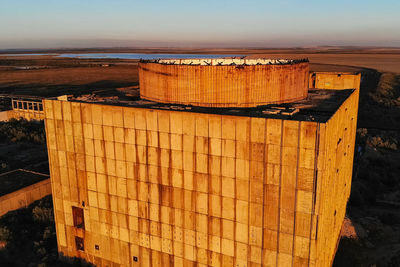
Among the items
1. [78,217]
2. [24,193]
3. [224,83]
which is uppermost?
[224,83]

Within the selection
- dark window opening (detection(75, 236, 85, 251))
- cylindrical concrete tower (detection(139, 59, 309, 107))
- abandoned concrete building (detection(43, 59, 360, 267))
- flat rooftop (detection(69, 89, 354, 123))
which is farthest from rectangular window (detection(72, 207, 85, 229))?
cylindrical concrete tower (detection(139, 59, 309, 107))

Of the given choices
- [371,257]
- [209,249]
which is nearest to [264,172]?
[209,249]

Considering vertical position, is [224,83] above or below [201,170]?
above

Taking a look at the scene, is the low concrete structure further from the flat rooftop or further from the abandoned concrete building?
the flat rooftop

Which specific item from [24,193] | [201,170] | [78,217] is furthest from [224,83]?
[24,193]

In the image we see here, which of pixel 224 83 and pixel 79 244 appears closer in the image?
pixel 224 83

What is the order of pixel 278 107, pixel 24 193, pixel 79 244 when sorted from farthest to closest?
pixel 24 193 → pixel 79 244 → pixel 278 107

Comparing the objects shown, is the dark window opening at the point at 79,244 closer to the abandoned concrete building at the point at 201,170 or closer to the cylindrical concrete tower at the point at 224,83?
the abandoned concrete building at the point at 201,170

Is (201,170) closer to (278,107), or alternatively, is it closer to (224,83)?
(224,83)
